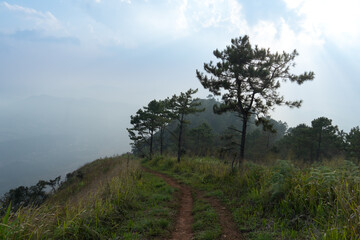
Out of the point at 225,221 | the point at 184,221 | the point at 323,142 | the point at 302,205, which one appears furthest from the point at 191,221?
the point at 323,142

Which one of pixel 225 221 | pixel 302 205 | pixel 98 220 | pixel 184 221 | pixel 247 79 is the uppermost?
pixel 247 79

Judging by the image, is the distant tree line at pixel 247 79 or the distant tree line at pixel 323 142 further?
the distant tree line at pixel 323 142

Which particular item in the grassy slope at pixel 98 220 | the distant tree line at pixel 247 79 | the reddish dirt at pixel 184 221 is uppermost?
the distant tree line at pixel 247 79

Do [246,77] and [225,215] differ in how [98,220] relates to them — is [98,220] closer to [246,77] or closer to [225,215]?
[225,215]

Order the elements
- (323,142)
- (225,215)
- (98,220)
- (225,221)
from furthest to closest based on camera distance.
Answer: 1. (323,142)
2. (225,215)
3. (225,221)
4. (98,220)

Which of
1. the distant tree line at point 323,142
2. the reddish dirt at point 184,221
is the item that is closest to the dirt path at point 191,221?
the reddish dirt at point 184,221

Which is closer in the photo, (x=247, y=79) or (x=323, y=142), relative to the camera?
(x=247, y=79)

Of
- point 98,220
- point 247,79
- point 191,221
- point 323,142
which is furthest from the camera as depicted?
point 323,142

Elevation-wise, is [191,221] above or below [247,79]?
below

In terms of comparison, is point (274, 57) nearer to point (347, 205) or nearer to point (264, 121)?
point (264, 121)

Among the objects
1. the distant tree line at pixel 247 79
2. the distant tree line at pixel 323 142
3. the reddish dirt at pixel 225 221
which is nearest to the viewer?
the reddish dirt at pixel 225 221

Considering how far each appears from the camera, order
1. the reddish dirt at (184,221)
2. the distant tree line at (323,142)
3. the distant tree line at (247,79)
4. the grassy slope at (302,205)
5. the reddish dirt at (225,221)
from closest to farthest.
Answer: the grassy slope at (302,205) < the reddish dirt at (225,221) < the reddish dirt at (184,221) < the distant tree line at (247,79) < the distant tree line at (323,142)

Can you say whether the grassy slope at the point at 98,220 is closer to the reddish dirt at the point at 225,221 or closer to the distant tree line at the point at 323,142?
the reddish dirt at the point at 225,221

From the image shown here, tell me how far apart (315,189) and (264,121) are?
7455mm
